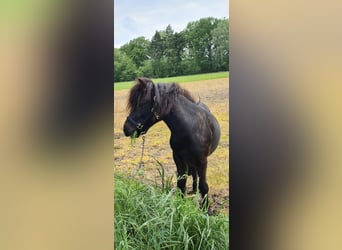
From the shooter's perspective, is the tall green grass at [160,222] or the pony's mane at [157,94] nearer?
the tall green grass at [160,222]

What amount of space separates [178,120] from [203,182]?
31 centimetres

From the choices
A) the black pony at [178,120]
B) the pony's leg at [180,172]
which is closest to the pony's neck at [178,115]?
the black pony at [178,120]

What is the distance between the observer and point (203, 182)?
5.33 feet

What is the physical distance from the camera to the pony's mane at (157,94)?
5.41ft

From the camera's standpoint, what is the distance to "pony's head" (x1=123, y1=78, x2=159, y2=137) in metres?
1.65

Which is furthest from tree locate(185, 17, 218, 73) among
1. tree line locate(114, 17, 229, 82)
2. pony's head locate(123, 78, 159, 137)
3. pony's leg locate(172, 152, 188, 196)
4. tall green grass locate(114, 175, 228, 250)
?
tall green grass locate(114, 175, 228, 250)

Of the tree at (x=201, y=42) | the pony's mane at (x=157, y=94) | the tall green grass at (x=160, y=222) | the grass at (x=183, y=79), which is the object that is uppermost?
the tree at (x=201, y=42)

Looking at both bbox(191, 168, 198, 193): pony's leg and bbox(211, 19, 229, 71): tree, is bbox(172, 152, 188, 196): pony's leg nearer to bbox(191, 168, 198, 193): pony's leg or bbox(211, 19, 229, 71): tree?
bbox(191, 168, 198, 193): pony's leg

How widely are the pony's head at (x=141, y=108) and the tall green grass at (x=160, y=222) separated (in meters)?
0.24

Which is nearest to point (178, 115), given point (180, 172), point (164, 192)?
point (180, 172)

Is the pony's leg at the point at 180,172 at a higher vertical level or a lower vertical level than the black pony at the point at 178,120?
lower

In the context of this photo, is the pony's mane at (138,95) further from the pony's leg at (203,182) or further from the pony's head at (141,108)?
the pony's leg at (203,182)

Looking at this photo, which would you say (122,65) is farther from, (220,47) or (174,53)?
(220,47)
